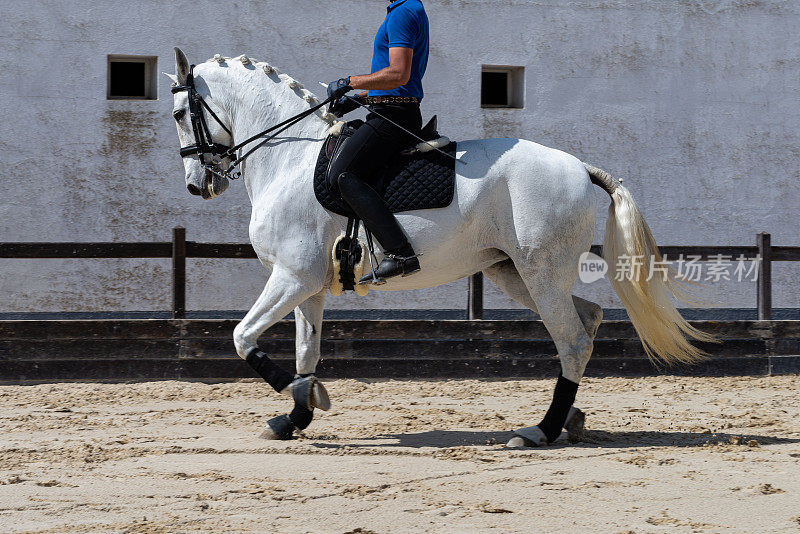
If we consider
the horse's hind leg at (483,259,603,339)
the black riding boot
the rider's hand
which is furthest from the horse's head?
the horse's hind leg at (483,259,603,339)

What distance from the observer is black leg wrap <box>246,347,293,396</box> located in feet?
18.1

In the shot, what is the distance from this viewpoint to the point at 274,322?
5.42 metres

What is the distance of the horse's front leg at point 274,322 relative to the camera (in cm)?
547

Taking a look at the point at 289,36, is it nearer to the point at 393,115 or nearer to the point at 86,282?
the point at 86,282

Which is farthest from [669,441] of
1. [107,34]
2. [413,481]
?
[107,34]

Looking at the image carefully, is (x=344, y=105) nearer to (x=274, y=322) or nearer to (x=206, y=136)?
(x=206, y=136)

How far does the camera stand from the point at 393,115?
18.2 ft

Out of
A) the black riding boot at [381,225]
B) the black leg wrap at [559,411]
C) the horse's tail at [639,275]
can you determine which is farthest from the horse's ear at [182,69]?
the black leg wrap at [559,411]

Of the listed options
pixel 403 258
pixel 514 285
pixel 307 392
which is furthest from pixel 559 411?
pixel 307 392

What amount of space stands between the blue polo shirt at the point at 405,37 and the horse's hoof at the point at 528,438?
2.20 meters

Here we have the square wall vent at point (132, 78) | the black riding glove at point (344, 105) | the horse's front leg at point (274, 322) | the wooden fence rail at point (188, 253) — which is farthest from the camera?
the square wall vent at point (132, 78)

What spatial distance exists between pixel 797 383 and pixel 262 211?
573 centimetres

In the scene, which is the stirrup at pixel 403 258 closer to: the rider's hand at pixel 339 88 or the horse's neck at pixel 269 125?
the horse's neck at pixel 269 125

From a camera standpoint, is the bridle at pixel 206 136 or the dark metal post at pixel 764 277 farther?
the dark metal post at pixel 764 277
